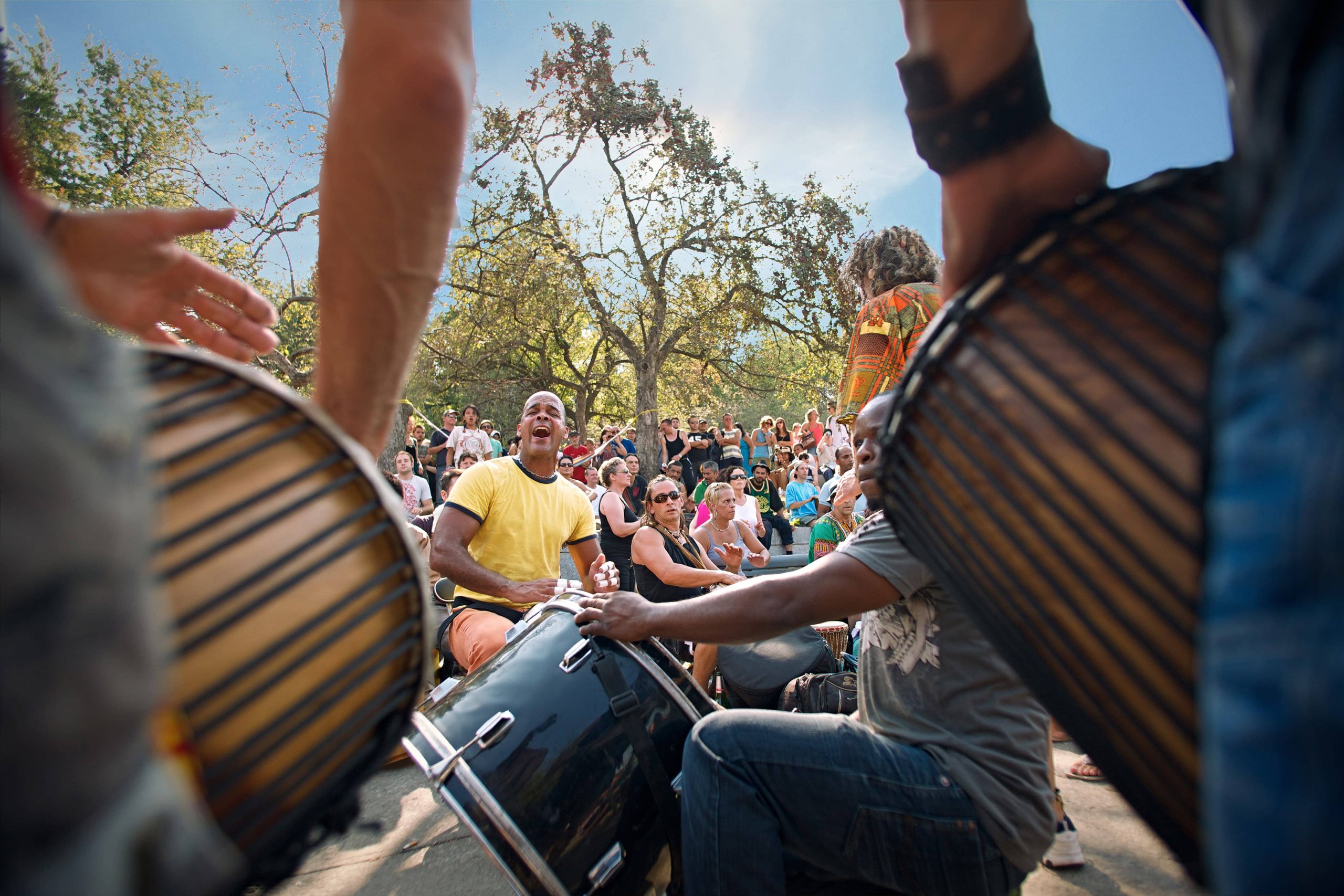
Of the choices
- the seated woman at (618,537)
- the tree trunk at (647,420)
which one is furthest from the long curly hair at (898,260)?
the tree trunk at (647,420)

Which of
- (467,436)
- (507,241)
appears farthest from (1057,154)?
(507,241)

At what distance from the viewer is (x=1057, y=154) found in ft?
2.73

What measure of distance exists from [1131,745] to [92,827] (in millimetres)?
807

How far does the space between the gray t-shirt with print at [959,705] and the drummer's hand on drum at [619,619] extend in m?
0.65

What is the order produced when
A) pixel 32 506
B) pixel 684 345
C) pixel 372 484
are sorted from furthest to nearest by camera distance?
pixel 684 345, pixel 372 484, pixel 32 506

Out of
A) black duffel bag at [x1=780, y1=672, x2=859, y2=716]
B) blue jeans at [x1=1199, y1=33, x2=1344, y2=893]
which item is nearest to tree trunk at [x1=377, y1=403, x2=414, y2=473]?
black duffel bag at [x1=780, y1=672, x2=859, y2=716]

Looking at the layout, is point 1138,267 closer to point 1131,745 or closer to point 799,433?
point 1131,745

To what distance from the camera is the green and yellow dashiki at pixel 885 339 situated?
2.55 meters

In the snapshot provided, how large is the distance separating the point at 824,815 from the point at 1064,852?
1.64 metres

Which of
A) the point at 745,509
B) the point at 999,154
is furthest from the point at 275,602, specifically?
the point at 745,509

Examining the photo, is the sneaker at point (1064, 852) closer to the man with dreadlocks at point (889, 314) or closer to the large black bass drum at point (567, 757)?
the large black bass drum at point (567, 757)

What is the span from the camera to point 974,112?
83 cm

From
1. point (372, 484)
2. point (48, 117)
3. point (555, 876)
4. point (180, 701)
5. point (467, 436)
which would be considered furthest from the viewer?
point (48, 117)

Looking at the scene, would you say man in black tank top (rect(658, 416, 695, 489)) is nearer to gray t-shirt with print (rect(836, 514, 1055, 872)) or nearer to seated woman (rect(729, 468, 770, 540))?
seated woman (rect(729, 468, 770, 540))
